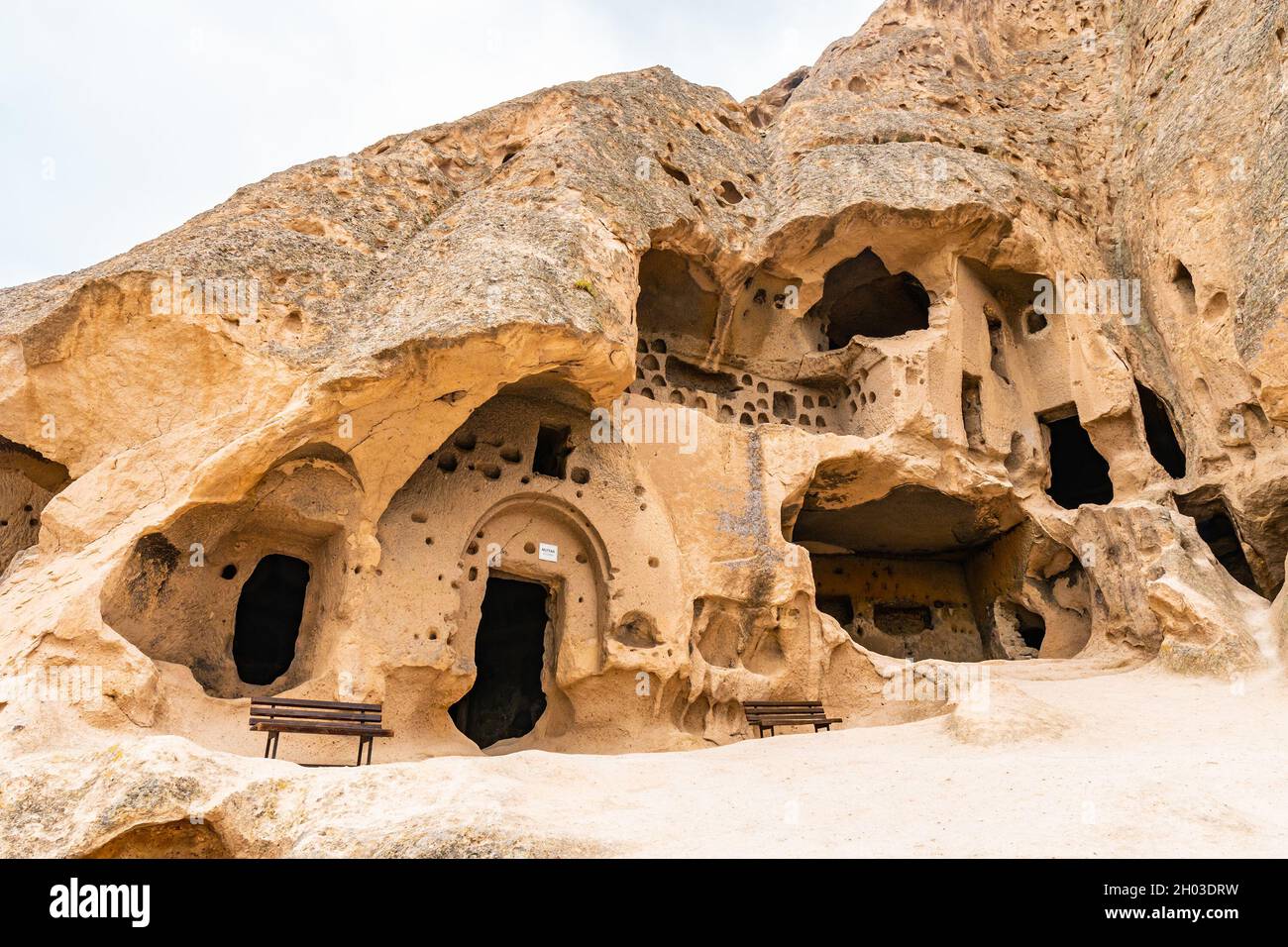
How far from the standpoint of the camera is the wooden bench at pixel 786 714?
927 cm

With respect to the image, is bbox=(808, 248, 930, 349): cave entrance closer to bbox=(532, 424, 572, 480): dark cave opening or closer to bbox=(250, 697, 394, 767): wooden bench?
bbox=(532, 424, 572, 480): dark cave opening

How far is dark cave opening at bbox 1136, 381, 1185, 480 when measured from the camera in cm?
1327

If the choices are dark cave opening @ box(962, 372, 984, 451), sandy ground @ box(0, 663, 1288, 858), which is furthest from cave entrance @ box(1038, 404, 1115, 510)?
sandy ground @ box(0, 663, 1288, 858)

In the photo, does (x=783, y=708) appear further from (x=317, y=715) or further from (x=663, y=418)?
(x=317, y=715)

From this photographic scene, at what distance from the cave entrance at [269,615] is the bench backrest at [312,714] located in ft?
12.2

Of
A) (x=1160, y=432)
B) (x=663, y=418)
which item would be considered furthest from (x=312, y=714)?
(x=1160, y=432)

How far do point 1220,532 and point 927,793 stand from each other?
10261mm

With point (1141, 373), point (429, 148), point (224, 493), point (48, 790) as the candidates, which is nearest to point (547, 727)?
point (224, 493)

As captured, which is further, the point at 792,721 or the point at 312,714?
the point at 792,721

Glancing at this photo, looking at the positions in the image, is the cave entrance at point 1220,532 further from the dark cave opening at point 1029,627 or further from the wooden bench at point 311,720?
the wooden bench at point 311,720

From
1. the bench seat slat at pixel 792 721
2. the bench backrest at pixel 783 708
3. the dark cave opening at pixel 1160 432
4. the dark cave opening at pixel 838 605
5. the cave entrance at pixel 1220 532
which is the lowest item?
the bench seat slat at pixel 792 721

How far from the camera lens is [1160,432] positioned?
45.9 ft

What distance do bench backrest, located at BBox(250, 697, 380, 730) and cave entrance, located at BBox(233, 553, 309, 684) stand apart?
3732 mm

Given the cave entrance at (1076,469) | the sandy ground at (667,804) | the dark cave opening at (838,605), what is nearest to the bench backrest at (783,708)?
the sandy ground at (667,804)
